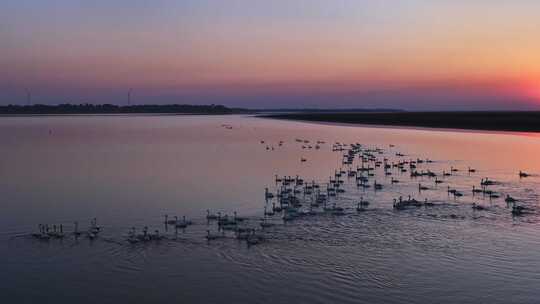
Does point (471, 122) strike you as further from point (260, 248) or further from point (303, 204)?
point (260, 248)

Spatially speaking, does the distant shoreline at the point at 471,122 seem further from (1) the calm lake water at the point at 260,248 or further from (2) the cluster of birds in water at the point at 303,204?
(1) the calm lake water at the point at 260,248

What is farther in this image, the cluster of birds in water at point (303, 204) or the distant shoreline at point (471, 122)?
the distant shoreline at point (471, 122)

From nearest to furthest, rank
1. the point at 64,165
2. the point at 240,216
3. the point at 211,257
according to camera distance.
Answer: the point at 211,257 < the point at 240,216 < the point at 64,165

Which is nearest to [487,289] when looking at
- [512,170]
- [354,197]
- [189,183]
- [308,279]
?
[308,279]

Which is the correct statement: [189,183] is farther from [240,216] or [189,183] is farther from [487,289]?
[487,289]

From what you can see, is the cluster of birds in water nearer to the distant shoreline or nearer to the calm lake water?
the calm lake water

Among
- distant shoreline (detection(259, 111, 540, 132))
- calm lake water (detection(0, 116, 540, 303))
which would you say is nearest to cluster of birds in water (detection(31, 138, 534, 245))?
calm lake water (detection(0, 116, 540, 303))

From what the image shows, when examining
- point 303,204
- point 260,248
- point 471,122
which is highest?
point 471,122

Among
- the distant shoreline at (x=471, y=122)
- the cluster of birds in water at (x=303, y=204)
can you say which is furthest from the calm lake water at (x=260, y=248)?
the distant shoreline at (x=471, y=122)

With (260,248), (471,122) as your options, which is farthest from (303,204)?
(471,122)

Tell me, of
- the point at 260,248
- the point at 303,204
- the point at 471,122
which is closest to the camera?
the point at 260,248

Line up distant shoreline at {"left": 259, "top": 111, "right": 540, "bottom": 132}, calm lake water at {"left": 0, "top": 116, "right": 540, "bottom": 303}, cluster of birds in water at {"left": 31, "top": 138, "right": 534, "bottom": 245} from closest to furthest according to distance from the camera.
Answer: calm lake water at {"left": 0, "top": 116, "right": 540, "bottom": 303} < cluster of birds in water at {"left": 31, "top": 138, "right": 534, "bottom": 245} < distant shoreline at {"left": 259, "top": 111, "right": 540, "bottom": 132}
